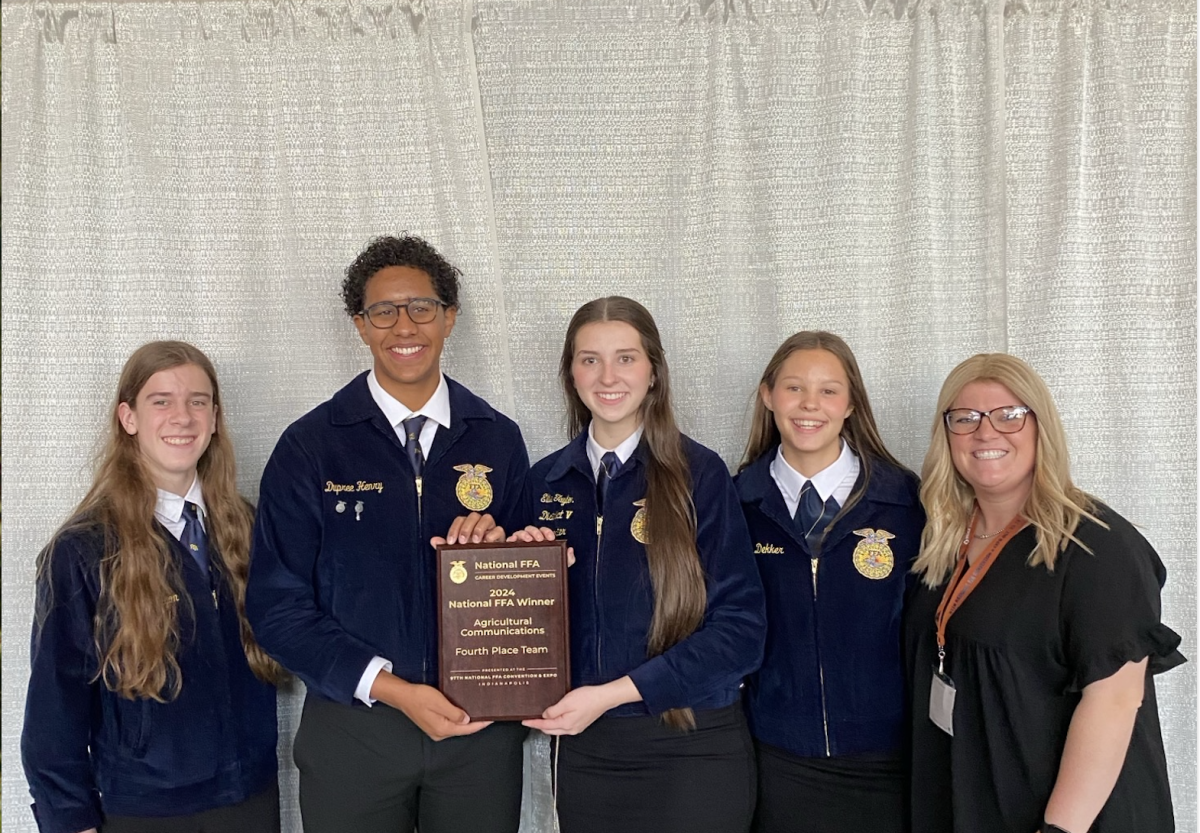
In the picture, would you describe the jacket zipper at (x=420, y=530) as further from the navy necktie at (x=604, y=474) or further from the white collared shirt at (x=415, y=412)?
the navy necktie at (x=604, y=474)

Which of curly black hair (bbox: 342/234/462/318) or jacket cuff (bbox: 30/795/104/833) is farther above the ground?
curly black hair (bbox: 342/234/462/318)

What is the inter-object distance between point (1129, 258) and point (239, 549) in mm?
2624

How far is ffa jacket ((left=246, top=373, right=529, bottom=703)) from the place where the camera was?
208cm

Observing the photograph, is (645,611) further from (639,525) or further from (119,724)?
(119,724)

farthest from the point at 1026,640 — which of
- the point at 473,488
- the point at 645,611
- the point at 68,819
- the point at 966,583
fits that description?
the point at 68,819

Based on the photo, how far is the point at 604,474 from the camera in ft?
7.11

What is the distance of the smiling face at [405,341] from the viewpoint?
86.7 inches

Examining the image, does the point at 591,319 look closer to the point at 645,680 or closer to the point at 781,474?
the point at 781,474

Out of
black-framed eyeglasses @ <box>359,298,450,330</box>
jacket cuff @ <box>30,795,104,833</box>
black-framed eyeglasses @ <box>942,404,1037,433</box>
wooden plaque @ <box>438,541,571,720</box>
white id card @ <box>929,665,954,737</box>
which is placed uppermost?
black-framed eyeglasses @ <box>359,298,450,330</box>

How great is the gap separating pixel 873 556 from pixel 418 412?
1.14 meters

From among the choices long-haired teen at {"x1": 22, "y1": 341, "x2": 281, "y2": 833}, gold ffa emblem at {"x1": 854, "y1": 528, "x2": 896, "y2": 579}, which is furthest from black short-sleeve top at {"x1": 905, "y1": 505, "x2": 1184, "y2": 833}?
long-haired teen at {"x1": 22, "y1": 341, "x2": 281, "y2": 833}

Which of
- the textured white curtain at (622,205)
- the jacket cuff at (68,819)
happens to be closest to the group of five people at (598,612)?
the jacket cuff at (68,819)

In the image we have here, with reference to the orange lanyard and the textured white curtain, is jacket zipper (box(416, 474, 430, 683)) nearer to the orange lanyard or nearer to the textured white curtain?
the textured white curtain

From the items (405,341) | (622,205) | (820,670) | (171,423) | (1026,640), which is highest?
(622,205)
